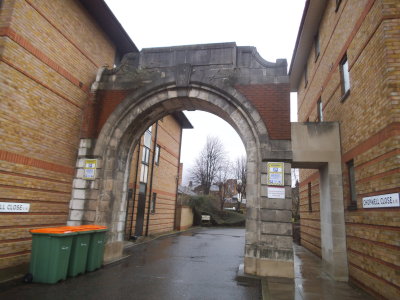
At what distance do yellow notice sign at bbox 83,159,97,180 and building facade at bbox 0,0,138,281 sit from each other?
0.44 meters

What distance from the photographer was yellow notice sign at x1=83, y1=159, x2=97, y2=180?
30.1ft

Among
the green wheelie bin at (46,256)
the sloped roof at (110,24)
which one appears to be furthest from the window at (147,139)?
the green wheelie bin at (46,256)

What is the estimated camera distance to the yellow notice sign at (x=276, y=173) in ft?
26.8

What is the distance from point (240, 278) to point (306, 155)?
3999 mm

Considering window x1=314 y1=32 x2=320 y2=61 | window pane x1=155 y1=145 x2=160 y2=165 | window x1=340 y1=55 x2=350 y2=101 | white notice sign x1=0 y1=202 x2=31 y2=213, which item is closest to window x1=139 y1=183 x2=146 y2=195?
window pane x1=155 y1=145 x2=160 y2=165

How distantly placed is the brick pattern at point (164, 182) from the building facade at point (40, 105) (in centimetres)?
590

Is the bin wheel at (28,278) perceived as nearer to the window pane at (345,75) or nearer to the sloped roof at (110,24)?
the sloped roof at (110,24)

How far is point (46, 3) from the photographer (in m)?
8.15

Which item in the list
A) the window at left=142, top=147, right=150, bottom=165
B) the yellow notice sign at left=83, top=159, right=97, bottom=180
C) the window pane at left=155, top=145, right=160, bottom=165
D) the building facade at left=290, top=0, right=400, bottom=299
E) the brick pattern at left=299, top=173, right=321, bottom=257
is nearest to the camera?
the building facade at left=290, top=0, right=400, bottom=299

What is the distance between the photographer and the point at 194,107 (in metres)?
10.6

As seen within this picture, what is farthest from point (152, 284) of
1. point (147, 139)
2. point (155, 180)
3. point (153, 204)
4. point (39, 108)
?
point (155, 180)

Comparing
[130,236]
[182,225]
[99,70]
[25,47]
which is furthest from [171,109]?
[182,225]

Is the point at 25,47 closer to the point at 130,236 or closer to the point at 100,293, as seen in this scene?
the point at 100,293

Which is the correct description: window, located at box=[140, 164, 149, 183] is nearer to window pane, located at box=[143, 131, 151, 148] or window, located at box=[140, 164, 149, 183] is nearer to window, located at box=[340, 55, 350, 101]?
window pane, located at box=[143, 131, 151, 148]
